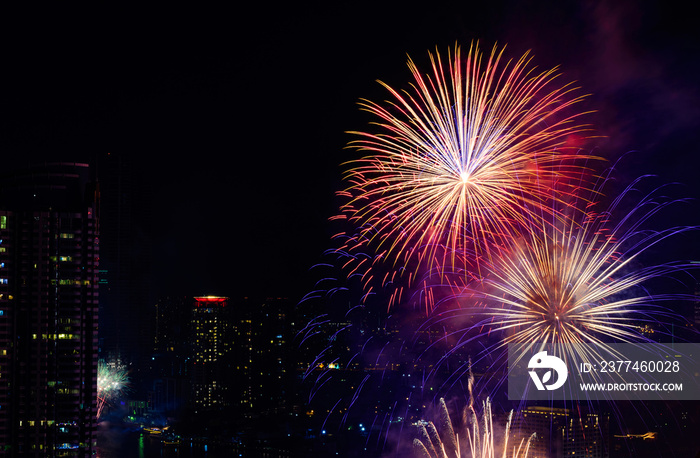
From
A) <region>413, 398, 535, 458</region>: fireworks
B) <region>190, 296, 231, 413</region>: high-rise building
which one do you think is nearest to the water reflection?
<region>190, 296, 231, 413</region>: high-rise building

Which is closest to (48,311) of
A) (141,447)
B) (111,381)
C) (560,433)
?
(560,433)

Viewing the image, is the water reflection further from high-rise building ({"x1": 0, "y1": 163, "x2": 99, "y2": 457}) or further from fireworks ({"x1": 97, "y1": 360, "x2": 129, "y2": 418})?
high-rise building ({"x1": 0, "y1": 163, "x2": 99, "y2": 457})

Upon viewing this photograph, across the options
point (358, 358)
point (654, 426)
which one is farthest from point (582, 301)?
point (358, 358)

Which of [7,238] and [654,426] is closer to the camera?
[7,238]

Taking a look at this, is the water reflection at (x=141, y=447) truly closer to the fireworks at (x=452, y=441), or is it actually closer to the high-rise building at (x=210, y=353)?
the high-rise building at (x=210, y=353)

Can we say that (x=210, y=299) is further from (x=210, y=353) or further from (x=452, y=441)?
(x=452, y=441)

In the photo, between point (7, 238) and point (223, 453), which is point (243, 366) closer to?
point (223, 453)
